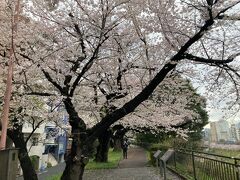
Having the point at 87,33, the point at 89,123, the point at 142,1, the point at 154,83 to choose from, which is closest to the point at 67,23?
the point at 87,33

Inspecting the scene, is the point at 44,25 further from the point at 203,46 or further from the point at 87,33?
the point at 203,46

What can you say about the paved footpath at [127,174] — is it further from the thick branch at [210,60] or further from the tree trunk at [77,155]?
the thick branch at [210,60]

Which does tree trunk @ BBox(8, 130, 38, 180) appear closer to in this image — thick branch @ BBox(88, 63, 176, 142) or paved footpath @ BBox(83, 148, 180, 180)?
thick branch @ BBox(88, 63, 176, 142)

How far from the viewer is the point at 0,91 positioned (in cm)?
1067

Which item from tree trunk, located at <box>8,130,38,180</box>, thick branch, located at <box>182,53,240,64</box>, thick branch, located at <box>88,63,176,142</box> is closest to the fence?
thick branch, located at <box>182,53,240,64</box>

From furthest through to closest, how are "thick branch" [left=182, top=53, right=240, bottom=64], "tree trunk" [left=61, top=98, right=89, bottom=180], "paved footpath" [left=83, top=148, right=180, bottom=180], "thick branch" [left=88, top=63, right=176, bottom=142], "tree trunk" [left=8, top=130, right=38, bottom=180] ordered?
"paved footpath" [left=83, top=148, right=180, bottom=180] → "tree trunk" [left=8, top=130, right=38, bottom=180] → "tree trunk" [left=61, top=98, right=89, bottom=180] → "thick branch" [left=88, top=63, right=176, bottom=142] → "thick branch" [left=182, top=53, right=240, bottom=64]

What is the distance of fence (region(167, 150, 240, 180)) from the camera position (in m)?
6.94

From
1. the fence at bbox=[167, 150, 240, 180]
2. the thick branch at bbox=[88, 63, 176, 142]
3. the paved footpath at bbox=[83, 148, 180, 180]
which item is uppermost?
the thick branch at bbox=[88, 63, 176, 142]

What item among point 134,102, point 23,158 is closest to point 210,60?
point 134,102

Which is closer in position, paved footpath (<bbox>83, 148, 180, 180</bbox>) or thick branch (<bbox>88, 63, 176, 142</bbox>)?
Result: thick branch (<bbox>88, 63, 176, 142</bbox>)

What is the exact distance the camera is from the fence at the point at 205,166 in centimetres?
694

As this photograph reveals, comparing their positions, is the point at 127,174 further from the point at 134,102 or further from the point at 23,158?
the point at 134,102

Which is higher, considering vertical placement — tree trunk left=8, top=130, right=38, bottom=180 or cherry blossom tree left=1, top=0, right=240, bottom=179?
cherry blossom tree left=1, top=0, right=240, bottom=179

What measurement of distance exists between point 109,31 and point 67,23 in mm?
1437
